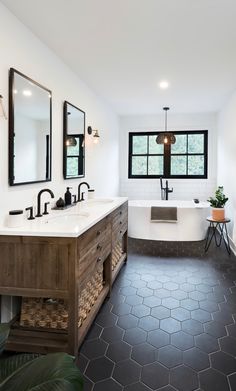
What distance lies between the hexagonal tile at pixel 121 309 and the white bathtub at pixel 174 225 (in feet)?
8.31

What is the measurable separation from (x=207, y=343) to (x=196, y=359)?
0.23 meters

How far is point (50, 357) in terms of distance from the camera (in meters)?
1.00

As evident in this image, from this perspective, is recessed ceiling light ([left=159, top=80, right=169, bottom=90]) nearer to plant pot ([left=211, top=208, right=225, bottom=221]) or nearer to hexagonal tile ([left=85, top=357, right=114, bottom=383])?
plant pot ([left=211, top=208, right=225, bottom=221])

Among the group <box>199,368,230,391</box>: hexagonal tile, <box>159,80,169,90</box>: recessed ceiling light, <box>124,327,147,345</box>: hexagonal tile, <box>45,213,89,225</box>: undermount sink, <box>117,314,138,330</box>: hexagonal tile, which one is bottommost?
<box>199,368,230,391</box>: hexagonal tile

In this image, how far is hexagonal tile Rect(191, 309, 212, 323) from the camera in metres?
2.51

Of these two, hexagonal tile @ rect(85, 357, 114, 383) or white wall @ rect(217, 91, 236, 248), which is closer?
hexagonal tile @ rect(85, 357, 114, 383)

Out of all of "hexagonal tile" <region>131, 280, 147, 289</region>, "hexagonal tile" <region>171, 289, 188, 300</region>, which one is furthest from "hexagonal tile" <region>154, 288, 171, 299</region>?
"hexagonal tile" <region>131, 280, 147, 289</region>

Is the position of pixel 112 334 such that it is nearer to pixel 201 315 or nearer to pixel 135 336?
pixel 135 336

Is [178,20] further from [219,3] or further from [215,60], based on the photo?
[215,60]

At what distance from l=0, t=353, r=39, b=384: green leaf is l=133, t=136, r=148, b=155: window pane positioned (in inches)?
234

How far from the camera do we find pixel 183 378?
1804 millimetres

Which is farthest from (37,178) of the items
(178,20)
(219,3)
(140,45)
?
(219,3)

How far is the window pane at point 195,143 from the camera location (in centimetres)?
639

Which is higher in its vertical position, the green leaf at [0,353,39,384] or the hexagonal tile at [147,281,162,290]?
the green leaf at [0,353,39,384]
